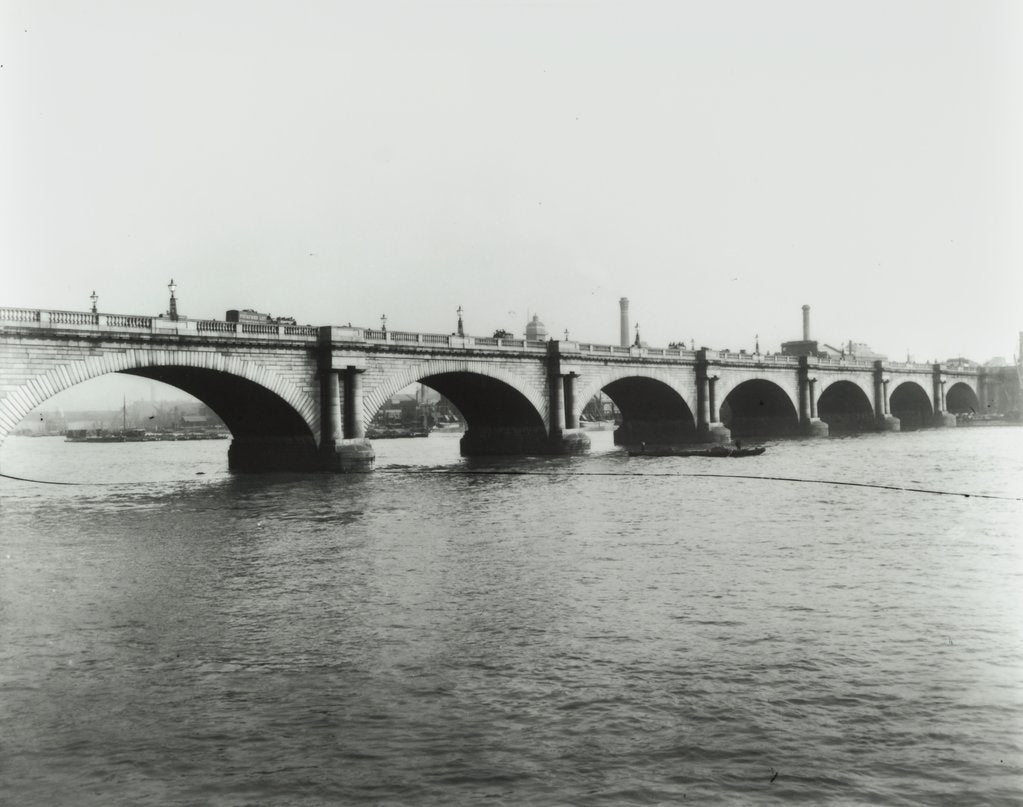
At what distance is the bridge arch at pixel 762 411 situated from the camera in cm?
8581

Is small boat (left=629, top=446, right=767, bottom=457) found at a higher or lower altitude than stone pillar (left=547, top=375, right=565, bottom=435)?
lower

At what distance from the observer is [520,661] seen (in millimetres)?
13336

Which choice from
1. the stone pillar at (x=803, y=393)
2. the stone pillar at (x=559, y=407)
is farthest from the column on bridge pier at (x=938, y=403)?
the stone pillar at (x=559, y=407)

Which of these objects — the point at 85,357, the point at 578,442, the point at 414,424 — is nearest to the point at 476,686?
the point at 85,357

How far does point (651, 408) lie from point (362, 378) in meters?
35.4

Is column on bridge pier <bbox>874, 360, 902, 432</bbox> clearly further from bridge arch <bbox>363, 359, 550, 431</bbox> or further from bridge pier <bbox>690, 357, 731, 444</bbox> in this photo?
bridge arch <bbox>363, 359, 550, 431</bbox>

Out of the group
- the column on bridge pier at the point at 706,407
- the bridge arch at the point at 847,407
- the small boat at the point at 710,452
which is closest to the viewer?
the small boat at the point at 710,452

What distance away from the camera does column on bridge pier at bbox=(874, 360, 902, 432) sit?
98062 mm

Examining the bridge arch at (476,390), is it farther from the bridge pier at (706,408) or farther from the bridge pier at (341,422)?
the bridge pier at (706,408)

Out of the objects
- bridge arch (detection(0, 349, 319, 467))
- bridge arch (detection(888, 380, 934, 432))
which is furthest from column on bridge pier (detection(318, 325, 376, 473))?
bridge arch (detection(888, 380, 934, 432))

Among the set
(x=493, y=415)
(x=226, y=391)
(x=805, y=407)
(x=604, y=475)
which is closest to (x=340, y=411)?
(x=226, y=391)

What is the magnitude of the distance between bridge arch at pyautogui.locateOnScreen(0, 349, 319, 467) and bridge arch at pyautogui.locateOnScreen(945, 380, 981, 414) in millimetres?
101278

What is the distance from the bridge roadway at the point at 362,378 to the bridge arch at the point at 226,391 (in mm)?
61

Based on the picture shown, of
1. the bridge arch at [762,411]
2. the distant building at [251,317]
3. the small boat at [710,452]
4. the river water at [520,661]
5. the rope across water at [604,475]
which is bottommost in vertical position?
the river water at [520,661]
